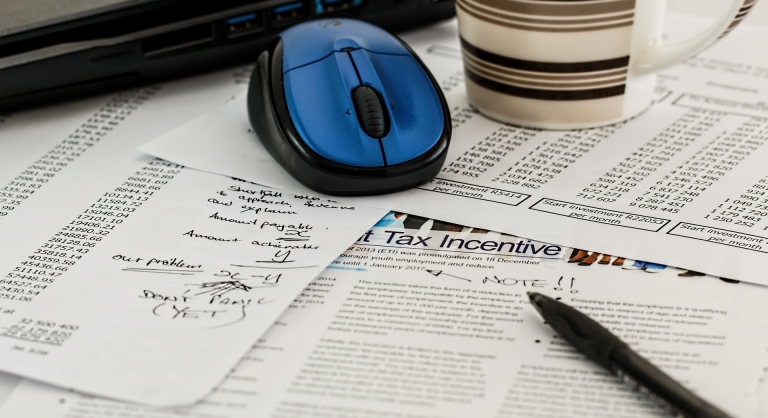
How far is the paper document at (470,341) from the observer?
38cm

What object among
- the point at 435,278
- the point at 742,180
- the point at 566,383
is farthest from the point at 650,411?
the point at 742,180

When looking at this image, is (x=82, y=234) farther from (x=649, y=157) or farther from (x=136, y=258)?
(x=649, y=157)

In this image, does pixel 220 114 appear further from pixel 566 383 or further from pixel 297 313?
pixel 566 383

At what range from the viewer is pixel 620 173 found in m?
0.57

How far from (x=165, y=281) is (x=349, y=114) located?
0.52 ft

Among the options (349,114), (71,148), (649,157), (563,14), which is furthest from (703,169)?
(71,148)

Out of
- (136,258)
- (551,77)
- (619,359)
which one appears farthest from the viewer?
(551,77)

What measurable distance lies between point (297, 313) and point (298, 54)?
0.73 feet

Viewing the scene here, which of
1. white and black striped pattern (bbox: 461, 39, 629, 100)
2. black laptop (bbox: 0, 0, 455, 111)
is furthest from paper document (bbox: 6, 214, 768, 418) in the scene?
black laptop (bbox: 0, 0, 455, 111)

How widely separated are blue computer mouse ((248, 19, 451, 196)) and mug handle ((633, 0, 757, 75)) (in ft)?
0.50

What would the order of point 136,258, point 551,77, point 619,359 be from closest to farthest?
1. point 619,359
2. point 136,258
3. point 551,77

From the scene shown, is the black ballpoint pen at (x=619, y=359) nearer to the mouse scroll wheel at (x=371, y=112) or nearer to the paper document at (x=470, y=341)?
the paper document at (x=470, y=341)

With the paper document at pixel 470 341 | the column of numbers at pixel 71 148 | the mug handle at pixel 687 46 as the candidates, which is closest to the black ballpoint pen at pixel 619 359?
the paper document at pixel 470 341

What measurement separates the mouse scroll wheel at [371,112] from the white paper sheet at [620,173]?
5 centimetres
